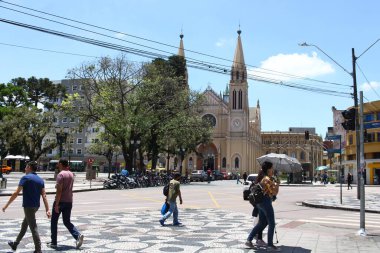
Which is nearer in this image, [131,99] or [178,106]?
[131,99]

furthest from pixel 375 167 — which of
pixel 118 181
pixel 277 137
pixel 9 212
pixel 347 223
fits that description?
pixel 277 137

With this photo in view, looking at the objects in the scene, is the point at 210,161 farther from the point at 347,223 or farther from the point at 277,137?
the point at 347,223

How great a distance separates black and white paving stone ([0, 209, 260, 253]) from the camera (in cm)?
859

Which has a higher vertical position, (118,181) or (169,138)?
(169,138)

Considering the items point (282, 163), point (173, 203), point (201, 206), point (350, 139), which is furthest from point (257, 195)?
point (350, 139)

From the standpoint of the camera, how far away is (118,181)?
3378 centimetres

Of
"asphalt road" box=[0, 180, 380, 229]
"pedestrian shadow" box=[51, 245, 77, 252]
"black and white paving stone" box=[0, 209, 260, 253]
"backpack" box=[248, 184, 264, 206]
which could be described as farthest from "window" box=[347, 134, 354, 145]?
"pedestrian shadow" box=[51, 245, 77, 252]

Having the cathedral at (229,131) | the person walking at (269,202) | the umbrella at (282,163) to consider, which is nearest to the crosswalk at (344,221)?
the person walking at (269,202)

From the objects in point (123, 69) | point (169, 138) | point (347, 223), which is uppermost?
point (123, 69)

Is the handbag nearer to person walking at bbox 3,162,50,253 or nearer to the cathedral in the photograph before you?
person walking at bbox 3,162,50,253

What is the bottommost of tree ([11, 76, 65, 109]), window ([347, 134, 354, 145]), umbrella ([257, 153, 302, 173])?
umbrella ([257, 153, 302, 173])

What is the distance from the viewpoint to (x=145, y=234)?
34.1 feet

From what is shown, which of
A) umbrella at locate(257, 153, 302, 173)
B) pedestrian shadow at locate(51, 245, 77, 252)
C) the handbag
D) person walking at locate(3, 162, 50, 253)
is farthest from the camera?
umbrella at locate(257, 153, 302, 173)

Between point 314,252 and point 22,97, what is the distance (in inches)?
2723
